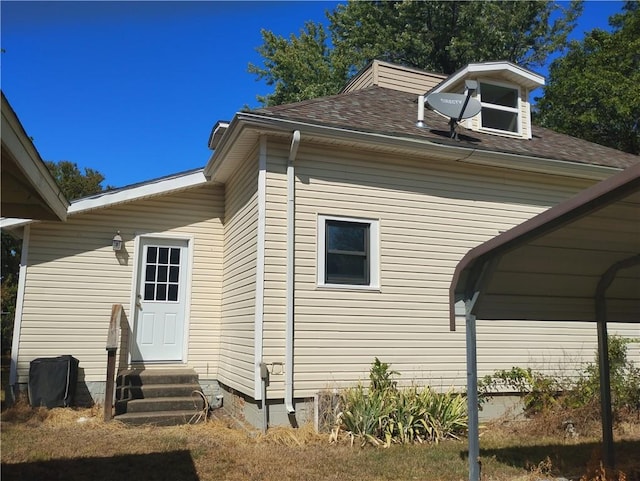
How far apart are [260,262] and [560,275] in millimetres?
3891

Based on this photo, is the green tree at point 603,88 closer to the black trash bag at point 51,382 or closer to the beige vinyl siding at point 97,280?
the beige vinyl siding at point 97,280

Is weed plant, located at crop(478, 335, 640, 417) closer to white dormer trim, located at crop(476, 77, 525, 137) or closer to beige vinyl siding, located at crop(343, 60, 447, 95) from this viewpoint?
white dormer trim, located at crop(476, 77, 525, 137)

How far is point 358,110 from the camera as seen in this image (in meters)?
9.66

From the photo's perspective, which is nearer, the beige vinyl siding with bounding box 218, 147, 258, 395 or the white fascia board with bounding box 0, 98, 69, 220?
the white fascia board with bounding box 0, 98, 69, 220

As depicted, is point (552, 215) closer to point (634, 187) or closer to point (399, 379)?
point (634, 187)

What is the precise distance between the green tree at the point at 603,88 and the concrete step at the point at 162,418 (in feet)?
58.7

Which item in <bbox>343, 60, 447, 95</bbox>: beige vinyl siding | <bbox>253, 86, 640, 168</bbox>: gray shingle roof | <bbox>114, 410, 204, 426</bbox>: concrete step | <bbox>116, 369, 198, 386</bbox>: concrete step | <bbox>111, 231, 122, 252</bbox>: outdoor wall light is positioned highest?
<bbox>343, 60, 447, 95</bbox>: beige vinyl siding

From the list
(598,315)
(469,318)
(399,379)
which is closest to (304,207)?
(399,379)

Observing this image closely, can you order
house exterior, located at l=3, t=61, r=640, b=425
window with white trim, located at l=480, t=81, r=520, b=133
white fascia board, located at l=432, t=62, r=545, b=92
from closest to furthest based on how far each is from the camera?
house exterior, located at l=3, t=61, r=640, b=425 < white fascia board, located at l=432, t=62, r=545, b=92 < window with white trim, located at l=480, t=81, r=520, b=133

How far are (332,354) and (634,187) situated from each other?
16.9ft

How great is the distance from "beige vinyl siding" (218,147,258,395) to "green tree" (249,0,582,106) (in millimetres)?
13837

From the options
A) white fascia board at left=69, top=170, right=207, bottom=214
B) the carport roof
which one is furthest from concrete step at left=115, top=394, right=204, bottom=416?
the carport roof

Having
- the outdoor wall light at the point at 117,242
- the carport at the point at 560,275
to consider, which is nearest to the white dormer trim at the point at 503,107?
the carport at the point at 560,275

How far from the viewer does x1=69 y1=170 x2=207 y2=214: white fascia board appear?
9000 mm
